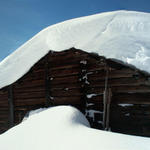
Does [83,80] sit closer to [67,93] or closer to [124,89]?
[67,93]

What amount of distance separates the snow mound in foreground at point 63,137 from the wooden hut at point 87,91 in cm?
187

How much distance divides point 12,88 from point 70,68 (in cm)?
310

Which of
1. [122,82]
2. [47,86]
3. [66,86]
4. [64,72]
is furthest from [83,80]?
[47,86]

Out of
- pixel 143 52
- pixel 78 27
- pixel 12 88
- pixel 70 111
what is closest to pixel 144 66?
pixel 143 52

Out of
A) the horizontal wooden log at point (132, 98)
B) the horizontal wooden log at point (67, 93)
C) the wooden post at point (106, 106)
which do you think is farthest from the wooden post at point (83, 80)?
the horizontal wooden log at point (132, 98)

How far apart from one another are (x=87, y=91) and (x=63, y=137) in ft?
10.2

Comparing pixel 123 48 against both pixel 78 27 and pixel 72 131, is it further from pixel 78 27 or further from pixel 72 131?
pixel 78 27

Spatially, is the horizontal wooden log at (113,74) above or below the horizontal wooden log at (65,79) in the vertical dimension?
above

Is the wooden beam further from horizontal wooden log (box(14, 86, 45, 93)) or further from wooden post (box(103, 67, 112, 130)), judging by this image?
wooden post (box(103, 67, 112, 130))

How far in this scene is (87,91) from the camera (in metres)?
5.92

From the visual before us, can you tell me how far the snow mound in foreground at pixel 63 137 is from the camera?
8.13 ft

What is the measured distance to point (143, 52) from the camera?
16.4ft

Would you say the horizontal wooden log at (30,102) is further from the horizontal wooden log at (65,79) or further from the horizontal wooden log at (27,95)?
the horizontal wooden log at (65,79)

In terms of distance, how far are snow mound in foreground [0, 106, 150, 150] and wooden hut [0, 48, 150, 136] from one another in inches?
73.7
